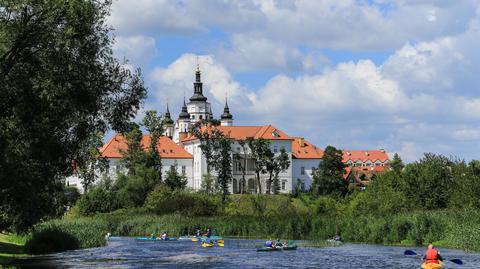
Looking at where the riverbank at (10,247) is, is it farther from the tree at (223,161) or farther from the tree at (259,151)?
the tree at (259,151)

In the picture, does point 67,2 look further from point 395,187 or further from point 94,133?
point 395,187

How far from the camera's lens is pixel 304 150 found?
595 ft

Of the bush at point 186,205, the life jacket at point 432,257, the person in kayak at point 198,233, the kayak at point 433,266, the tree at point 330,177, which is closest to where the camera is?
the kayak at point 433,266

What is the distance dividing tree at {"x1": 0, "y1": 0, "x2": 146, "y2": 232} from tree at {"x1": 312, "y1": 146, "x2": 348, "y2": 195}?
112m

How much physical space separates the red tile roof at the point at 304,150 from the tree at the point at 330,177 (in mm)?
30203

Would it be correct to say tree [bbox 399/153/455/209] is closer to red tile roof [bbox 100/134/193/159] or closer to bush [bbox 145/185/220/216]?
bush [bbox 145/185/220/216]

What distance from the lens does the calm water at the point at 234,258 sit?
1811 inches

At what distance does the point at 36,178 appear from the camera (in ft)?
110

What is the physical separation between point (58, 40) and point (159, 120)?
10748 cm

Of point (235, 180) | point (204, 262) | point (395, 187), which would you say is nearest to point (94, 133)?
point (204, 262)

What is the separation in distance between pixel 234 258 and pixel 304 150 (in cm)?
12969

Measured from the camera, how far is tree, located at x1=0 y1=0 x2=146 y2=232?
3038cm

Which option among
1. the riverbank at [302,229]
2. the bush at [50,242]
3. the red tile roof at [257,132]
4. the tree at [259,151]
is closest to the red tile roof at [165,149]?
the red tile roof at [257,132]

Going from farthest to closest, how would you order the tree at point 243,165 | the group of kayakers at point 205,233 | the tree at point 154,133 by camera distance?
the tree at point 243,165 < the tree at point 154,133 < the group of kayakers at point 205,233
